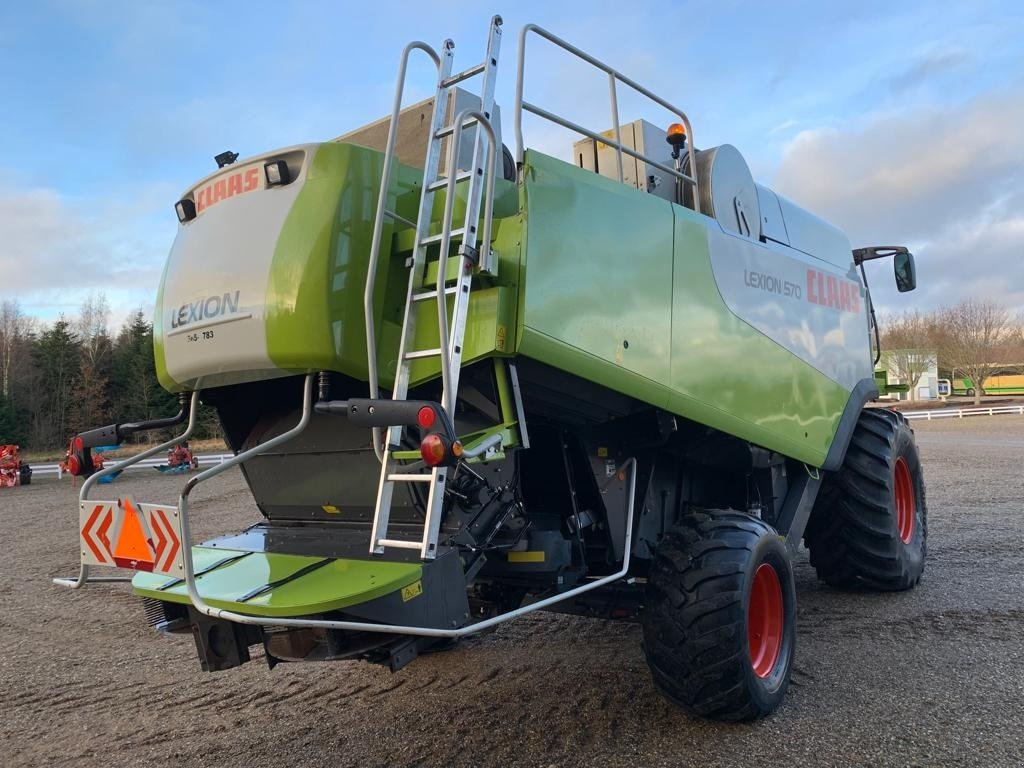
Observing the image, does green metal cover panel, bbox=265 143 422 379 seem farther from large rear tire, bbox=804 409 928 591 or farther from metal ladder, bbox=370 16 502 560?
large rear tire, bbox=804 409 928 591

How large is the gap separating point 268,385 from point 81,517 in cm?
96

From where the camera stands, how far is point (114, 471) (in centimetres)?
346

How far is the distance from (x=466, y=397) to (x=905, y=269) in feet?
15.9

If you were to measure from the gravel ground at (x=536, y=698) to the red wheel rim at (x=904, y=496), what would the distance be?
1.55 ft

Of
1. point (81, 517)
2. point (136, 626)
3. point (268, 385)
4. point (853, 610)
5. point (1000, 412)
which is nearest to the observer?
point (81, 517)

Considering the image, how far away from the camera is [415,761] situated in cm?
326

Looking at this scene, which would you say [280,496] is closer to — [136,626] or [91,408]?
[136,626]

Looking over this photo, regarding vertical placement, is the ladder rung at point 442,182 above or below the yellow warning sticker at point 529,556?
above

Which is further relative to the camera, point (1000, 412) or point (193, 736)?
point (1000, 412)

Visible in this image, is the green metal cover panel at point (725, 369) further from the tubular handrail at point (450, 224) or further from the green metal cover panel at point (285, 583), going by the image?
the green metal cover panel at point (285, 583)

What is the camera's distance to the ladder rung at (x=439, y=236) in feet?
9.36

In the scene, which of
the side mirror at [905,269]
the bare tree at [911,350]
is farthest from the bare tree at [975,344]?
the side mirror at [905,269]

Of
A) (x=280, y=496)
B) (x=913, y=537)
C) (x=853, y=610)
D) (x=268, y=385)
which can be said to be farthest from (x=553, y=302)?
(x=913, y=537)

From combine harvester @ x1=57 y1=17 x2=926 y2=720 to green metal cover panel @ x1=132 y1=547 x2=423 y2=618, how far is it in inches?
0.5
